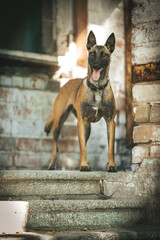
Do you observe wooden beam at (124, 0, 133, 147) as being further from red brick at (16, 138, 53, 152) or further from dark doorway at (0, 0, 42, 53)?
dark doorway at (0, 0, 42, 53)

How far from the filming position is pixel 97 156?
6109 millimetres

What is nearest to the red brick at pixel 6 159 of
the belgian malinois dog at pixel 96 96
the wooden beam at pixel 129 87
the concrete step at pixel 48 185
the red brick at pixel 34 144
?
the red brick at pixel 34 144

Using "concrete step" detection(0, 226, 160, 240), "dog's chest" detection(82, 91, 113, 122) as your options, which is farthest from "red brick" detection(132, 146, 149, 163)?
"concrete step" detection(0, 226, 160, 240)

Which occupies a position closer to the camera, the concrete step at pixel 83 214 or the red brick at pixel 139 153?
the concrete step at pixel 83 214

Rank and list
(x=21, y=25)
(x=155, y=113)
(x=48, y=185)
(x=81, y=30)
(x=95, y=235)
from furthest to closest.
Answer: (x=21, y=25) < (x=81, y=30) < (x=155, y=113) < (x=48, y=185) < (x=95, y=235)

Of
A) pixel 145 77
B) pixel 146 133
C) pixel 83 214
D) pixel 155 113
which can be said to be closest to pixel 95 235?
pixel 83 214

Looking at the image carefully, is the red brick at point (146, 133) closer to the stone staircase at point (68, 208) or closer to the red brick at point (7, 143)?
the stone staircase at point (68, 208)

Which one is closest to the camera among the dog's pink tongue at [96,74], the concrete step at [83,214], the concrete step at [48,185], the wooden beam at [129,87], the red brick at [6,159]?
the concrete step at [83,214]

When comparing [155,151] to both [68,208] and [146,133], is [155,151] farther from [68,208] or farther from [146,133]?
[68,208]

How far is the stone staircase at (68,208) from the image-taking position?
9.31 feet

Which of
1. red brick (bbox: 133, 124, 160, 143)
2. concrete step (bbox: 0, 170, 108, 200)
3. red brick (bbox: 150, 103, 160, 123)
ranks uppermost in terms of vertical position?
red brick (bbox: 150, 103, 160, 123)

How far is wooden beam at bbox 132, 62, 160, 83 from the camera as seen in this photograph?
3572mm

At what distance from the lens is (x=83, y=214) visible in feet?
10.2

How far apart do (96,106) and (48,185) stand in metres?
1.09
